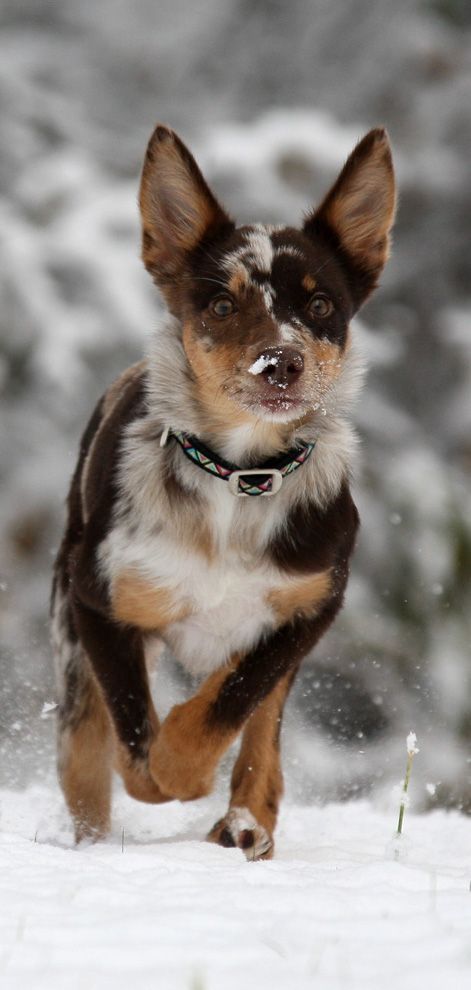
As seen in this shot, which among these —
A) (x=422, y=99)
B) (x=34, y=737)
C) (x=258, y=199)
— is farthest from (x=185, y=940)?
(x=422, y=99)

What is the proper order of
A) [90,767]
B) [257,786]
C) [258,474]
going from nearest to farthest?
[258,474], [257,786], [90,767]

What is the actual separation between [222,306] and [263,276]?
0.53 feet

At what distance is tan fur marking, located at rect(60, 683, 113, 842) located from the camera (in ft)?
16.1

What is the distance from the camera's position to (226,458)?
14.3 feet

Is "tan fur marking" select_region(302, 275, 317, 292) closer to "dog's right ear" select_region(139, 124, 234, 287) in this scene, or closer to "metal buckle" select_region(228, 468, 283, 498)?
"dog's right ear" select_region(139, 124, 234, 287)

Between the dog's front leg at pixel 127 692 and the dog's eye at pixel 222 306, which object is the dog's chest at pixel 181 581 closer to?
the dog's front leg at pixel 127 692

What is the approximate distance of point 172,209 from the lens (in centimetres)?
450

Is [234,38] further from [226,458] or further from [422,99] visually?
[226,458]

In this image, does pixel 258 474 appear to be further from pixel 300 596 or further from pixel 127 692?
pixel 127 692

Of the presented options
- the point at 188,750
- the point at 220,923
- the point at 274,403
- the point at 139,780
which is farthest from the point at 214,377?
the point at 220,923

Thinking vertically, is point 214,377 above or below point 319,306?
below

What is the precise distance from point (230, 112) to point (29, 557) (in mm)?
3608

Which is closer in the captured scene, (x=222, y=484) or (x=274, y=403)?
(x=274, y=403)

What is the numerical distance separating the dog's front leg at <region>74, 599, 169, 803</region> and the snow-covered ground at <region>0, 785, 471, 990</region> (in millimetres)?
571
